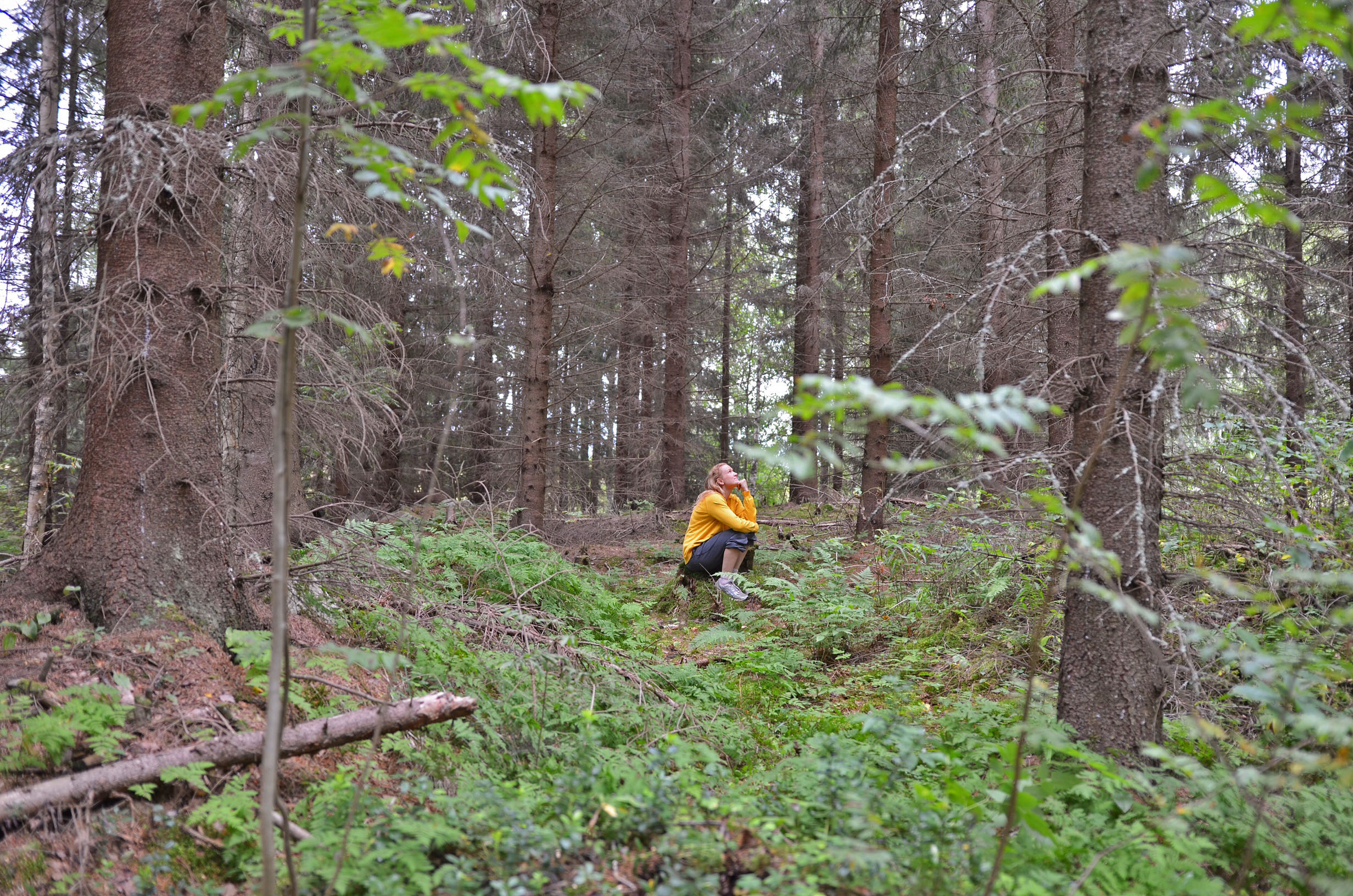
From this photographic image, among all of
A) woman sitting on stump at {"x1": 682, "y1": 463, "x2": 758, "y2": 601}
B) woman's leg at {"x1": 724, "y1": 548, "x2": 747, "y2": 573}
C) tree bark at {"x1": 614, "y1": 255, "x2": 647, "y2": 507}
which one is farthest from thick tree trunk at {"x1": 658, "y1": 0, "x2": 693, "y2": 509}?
woman's leg at {"x1": 724, "y1": 548, "x2": 747, "y2": 573}

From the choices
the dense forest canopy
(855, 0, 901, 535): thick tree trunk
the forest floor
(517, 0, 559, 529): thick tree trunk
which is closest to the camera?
the dense forest canopy

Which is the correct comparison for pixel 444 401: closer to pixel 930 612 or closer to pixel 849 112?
pixel 849 112

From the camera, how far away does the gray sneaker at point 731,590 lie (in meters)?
7.24

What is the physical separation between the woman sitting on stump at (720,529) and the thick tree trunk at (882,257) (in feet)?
6.36

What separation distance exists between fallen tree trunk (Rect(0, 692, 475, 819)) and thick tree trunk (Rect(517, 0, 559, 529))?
17.6 ft

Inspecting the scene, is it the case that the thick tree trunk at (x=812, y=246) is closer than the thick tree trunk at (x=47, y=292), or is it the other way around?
the thick tree trunk at (x=47, y=292)

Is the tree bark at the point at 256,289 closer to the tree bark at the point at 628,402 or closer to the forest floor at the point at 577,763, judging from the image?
the forest floor at the point at 577,763

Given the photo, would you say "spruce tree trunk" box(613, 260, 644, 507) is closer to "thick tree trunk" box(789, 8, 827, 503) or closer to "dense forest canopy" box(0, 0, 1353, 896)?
"thick tree trunk" box(789, 8, 827, 503)

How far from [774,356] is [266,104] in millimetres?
16082

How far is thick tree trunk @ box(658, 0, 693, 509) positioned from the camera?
12836 mm

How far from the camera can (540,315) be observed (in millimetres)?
8688

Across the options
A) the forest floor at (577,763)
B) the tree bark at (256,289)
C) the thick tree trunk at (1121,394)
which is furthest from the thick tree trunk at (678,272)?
the thick tree trunk at (1121,394)

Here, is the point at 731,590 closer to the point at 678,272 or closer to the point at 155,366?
the point at 155,366

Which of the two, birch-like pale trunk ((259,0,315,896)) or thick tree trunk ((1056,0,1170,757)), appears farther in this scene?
thick tree trunk ((1056,0,1170,757))
